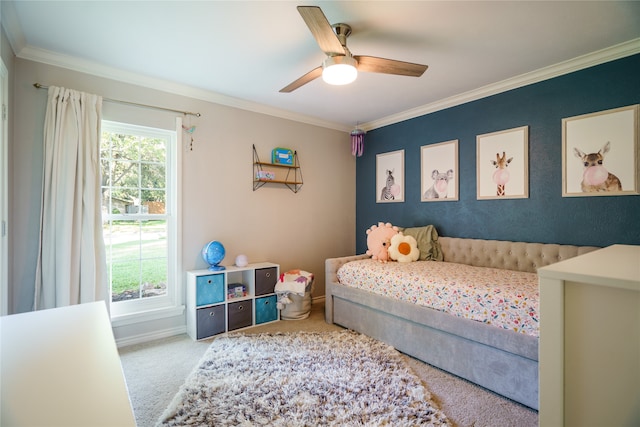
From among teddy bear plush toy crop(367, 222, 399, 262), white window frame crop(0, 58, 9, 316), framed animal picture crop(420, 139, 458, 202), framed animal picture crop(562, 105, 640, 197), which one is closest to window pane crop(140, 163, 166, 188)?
white window frame crop(0, 58, 9, 316)

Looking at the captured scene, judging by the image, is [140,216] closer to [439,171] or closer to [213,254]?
[213,254]

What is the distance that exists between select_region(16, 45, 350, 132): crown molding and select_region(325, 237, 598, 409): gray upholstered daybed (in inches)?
76.6

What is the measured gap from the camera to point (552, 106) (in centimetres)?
269

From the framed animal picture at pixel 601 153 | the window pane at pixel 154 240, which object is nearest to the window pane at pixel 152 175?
the window pane at pixel 154 240

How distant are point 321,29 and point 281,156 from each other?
80.0 inches

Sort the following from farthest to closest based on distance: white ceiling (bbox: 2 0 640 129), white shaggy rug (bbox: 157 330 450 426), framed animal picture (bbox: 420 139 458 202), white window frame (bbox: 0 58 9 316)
Result: framed animal picture (bbox: 420 139 458 202) → white window frame (bbox: 0 58 9 316) → white ceiling (bbox: 2 0 640 129) → white shaggy rug (bbox: 157 330 450 426)

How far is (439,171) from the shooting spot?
11.6 feet

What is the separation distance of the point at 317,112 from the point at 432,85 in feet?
4.62

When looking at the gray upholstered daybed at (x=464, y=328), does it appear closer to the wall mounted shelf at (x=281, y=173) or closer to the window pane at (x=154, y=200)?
the wall mounted shelf at (x=281, y=173)

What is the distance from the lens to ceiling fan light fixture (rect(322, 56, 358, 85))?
1932 mm

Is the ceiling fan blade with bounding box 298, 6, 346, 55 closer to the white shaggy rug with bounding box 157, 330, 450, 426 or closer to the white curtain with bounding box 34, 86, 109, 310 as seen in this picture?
the white curtain with bounding box 34, 86, 109, 310

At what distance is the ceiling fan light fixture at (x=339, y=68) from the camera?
193 centimetres

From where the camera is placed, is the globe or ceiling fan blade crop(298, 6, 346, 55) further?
the globe

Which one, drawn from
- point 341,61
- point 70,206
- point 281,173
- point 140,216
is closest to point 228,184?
point 281,173
